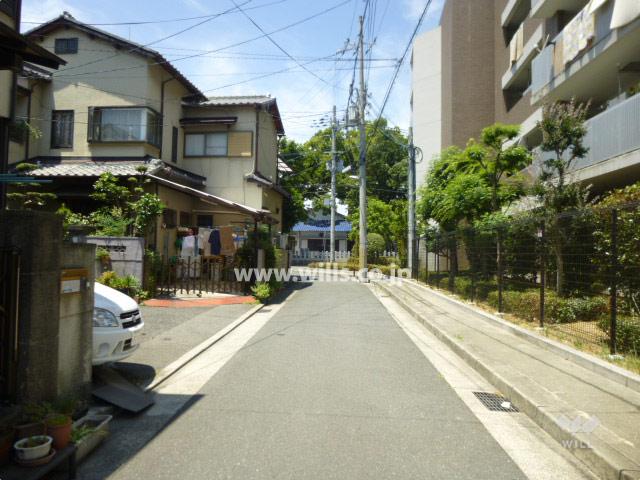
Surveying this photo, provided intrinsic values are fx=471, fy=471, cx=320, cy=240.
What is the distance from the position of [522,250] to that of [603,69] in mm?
7193

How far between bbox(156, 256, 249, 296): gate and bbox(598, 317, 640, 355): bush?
11064mm

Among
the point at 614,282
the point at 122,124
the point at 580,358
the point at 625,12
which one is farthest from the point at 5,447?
the point at 122,124

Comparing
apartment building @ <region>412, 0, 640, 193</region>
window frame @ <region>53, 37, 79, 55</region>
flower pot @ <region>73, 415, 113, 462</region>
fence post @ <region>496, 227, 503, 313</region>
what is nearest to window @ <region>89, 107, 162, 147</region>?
window frame @ <region>53, 37, 79, 55</region>

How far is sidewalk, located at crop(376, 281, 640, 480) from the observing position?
3.80 metres

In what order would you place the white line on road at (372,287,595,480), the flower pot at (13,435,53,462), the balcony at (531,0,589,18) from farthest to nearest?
1. the balcony at (531,0,589,18)
2. the white line on road at (372,287,595,480)
3. the flower pot at (13,435,53,462)

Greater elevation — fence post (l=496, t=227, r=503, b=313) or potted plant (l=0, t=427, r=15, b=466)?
fence post (l=496, t=227, r=503, b=313)

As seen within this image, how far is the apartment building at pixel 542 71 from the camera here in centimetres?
1179

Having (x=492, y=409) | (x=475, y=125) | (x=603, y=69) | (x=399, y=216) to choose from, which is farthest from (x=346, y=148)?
(x=492, y=409)

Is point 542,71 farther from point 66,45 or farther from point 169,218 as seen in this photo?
point 66,45

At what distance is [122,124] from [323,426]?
16591mm

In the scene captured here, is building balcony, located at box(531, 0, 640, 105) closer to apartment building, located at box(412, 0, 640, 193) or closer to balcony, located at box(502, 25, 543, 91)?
apartment building, located at box(412, 0, 640, 193)

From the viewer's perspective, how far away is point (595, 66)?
538 inches

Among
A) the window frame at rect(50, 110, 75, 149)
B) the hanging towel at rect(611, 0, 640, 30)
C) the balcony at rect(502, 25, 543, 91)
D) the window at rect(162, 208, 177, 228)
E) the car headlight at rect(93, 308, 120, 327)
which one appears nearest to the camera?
the car headlight at rect(93, 308, 120, 327)

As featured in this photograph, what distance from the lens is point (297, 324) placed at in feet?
36.2
